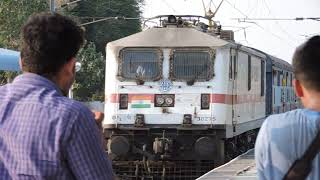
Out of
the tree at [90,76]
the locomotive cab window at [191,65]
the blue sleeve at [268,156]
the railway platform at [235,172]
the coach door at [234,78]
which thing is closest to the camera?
the blue sleeve at [268,156]

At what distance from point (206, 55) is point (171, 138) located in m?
1.77

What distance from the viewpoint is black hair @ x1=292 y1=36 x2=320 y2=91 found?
3.00 meters

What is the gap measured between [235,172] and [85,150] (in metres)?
9.42

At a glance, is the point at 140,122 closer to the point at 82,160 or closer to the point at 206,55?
the point at 206,55

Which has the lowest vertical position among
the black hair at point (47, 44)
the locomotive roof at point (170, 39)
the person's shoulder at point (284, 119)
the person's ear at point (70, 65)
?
the person's shoulder at point (284, 119)

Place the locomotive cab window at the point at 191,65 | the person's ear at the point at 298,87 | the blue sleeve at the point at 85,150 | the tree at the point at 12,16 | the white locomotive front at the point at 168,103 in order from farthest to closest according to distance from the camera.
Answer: the tree at the point at 12,16 < the locomotive cab window at the point at 191,65 < the white locomotive front at the point at 168,103 < the person's ear at the point at 298,87 < the blue sleeve at the point at 85,150

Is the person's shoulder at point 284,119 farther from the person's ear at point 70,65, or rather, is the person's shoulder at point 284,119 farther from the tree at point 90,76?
the tree at point 90,76

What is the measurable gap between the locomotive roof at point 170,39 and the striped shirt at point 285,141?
10.8 meters

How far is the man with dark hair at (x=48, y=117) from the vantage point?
2.67 m

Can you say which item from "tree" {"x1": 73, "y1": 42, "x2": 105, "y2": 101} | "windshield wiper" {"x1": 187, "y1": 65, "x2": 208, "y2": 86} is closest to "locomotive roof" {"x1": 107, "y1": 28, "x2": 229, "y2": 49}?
"windshield wiper" {"x1": 187, "y1": 65, "x2": 208, "y2": 86}

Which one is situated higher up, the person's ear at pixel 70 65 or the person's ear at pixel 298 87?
the person's ear at pixel 70 65

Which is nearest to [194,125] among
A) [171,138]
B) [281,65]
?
[171,138]

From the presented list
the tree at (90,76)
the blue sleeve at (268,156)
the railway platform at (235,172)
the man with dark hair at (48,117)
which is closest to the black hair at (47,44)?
the man with dark hair at (48,117)

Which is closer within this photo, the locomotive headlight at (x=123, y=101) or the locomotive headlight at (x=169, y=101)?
the locomotive headlight at (x=169, y=101)
